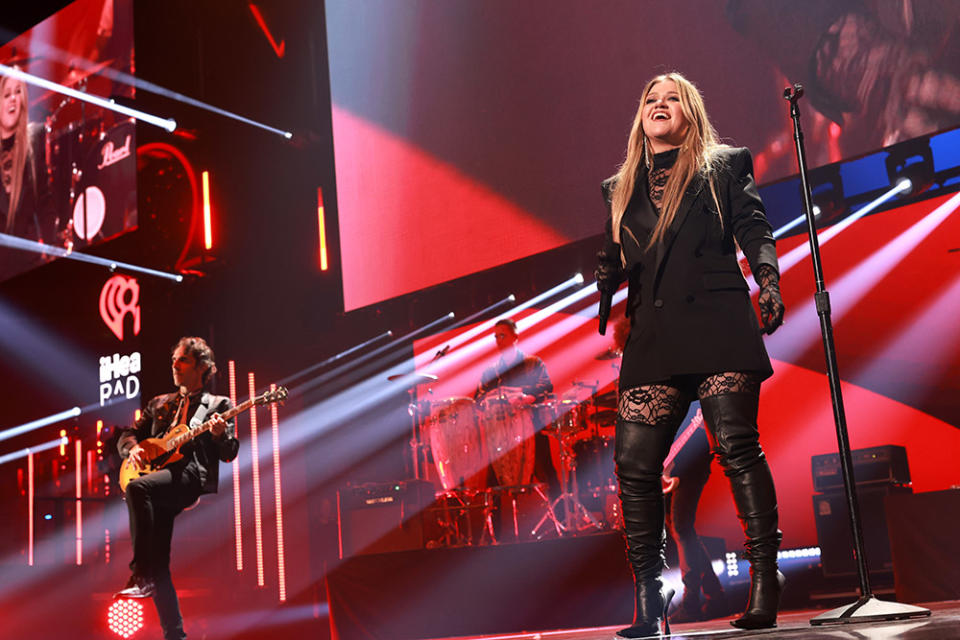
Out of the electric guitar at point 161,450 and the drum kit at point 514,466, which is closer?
the electric guitar at point 161,450

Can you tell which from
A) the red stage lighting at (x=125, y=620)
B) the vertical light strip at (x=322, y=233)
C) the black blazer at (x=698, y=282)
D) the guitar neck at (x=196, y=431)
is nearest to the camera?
the black blazer at (x=698, y=282)

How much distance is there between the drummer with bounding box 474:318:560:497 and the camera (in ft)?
20.5

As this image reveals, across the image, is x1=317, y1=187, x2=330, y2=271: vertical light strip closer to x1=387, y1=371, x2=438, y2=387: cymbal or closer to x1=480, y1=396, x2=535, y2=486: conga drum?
x1=387, y1=371, x2=438, y2=387: cymbal

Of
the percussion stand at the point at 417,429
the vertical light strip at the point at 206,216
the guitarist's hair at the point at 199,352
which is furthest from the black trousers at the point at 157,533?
the vertical light strip at the point at 206,216

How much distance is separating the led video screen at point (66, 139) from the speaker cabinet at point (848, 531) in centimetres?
622

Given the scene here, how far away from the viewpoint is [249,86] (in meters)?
8.07

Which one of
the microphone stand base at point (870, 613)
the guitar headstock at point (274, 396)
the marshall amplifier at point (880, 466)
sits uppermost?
the guitar headstock at point (274, 396)

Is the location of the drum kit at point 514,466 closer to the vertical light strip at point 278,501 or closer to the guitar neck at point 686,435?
the guitar neck at point 686,435

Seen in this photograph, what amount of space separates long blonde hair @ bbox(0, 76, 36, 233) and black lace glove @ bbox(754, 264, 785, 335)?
8.81 m

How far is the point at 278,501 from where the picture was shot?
7.49m

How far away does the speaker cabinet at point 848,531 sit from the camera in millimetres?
6176

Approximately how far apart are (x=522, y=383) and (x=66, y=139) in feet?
18.1

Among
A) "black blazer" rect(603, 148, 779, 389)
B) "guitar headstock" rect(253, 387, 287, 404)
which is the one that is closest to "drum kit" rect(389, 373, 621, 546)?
"guitar headstock" rect(253, 387, 287, 404)

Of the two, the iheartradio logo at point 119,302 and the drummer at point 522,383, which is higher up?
the iheartradio logo at point 119,302
